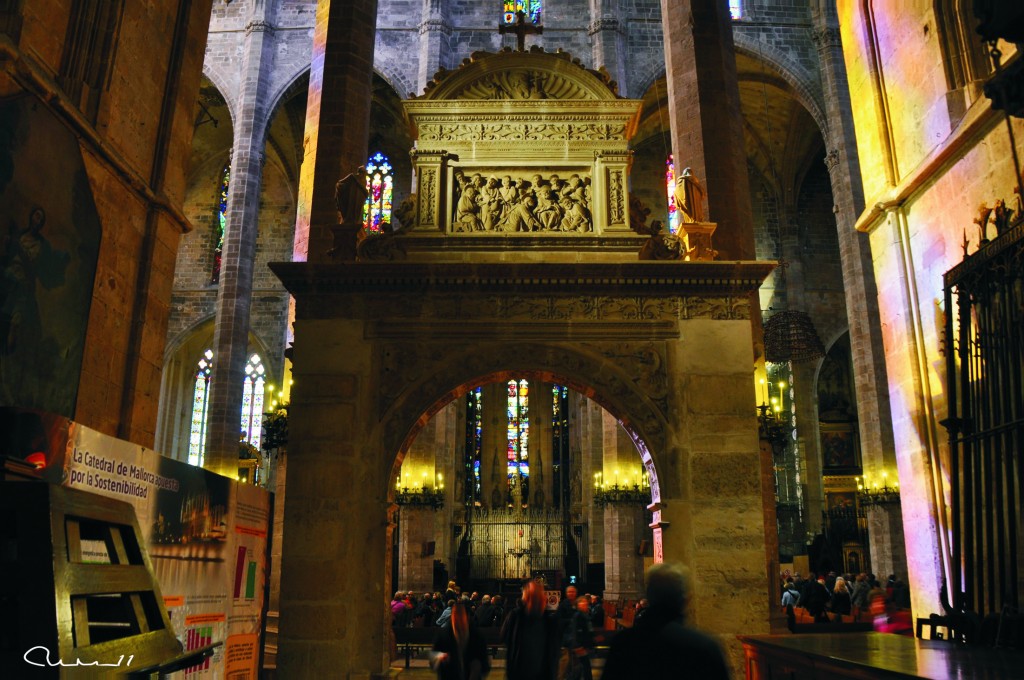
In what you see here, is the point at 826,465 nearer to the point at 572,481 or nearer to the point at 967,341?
the point at 572,481

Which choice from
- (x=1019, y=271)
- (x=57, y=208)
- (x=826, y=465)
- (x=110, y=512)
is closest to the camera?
(x=110, y=512)

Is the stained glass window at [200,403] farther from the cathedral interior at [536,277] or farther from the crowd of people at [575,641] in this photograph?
the crowd of people at [575,641]

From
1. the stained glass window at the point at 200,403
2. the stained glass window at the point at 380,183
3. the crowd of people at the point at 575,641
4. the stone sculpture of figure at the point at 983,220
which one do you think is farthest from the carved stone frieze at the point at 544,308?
the stained glass window at the point at 200,403

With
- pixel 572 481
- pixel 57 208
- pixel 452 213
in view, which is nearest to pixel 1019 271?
pixel 452 213

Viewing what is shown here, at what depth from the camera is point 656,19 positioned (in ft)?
81.8

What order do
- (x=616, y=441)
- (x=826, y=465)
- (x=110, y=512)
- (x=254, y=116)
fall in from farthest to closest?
(x=826, y=465), (x=254, y=116), (x=616, y=441), (x=110, y=512)

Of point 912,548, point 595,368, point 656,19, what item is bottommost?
point 912,548

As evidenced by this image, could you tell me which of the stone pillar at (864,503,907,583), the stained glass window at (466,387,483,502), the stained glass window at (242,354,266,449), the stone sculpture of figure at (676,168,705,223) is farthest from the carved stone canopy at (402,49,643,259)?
the stained glass window at (242,354,266,449)

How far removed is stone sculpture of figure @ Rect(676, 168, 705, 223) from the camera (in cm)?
920

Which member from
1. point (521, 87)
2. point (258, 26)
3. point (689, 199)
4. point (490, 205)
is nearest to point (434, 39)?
point (258, 26)

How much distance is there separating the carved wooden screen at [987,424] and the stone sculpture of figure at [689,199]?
9.15 feet

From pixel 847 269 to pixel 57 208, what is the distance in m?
19.6

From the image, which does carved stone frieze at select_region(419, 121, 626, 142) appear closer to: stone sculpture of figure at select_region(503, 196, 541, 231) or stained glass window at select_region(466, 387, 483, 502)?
stone sculpture of figure at select_region(503, 196, 541, 231)

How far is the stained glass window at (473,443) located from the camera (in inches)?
1016
